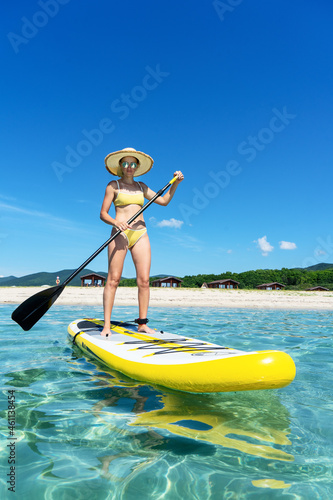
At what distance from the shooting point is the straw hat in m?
4.83

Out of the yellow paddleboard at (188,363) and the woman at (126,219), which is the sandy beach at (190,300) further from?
the yellow paddleboard at (188,363)

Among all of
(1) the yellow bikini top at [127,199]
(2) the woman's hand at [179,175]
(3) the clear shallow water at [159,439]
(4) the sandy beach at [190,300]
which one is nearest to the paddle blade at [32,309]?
(3) the clear shallow water at [159,439]

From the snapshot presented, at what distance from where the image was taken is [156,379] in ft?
10.1

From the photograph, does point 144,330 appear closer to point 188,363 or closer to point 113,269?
point 113,269

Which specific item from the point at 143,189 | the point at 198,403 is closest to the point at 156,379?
the point at 198,403

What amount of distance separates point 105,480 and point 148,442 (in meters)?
0.43

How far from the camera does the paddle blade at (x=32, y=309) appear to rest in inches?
182

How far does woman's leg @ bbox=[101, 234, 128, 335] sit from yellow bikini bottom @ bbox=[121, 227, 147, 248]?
62 mm

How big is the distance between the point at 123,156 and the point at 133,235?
3.74ft

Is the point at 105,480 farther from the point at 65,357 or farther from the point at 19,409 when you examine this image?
the point at 65,357

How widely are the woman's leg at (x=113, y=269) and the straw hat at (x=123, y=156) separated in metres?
1.04

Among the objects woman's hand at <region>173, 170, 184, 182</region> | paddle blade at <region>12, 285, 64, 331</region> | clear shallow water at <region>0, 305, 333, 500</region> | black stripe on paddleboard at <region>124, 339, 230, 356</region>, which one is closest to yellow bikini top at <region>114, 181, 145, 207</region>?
woman's hand at <region>173, 170, 184, 182</region>

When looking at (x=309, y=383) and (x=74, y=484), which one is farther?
(x=309, y=383)

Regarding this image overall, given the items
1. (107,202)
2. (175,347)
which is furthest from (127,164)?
(175,347)
